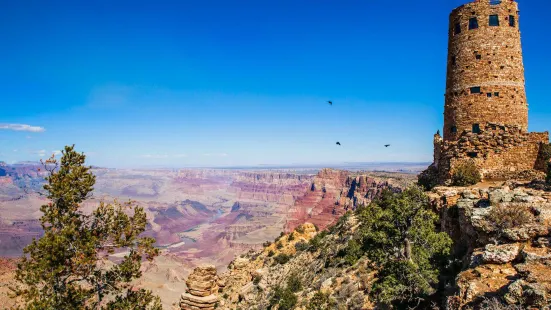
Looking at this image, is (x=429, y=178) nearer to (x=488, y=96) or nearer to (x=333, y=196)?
(x=488, y=96)

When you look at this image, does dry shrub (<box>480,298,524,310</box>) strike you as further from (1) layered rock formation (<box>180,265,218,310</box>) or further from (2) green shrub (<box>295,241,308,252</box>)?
(2) green shrub (<box>295,241,308,252</box>)

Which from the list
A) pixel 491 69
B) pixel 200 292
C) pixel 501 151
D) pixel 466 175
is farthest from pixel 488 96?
pixel 200 292

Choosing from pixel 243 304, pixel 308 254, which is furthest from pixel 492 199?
pixel 243 304

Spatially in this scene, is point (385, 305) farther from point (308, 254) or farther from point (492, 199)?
point (308, 254)

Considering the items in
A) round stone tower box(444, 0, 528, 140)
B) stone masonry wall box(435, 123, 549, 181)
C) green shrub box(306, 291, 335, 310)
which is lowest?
green shrub box(306, 291, 335, 310)

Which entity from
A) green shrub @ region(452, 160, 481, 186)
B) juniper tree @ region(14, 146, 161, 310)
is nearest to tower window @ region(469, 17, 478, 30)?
green shrub @ region(452, 160, 481, 186)

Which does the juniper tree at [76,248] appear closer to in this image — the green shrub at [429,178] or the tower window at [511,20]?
the green shrub at [429,178]
